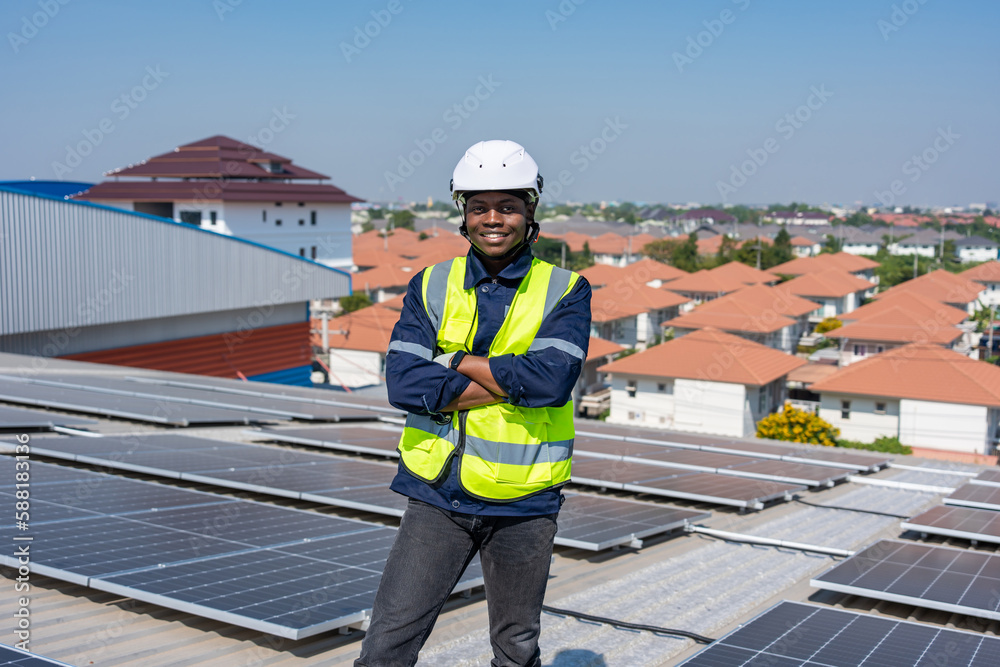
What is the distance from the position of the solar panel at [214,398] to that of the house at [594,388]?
82.9 feet

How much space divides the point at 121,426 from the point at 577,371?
31.9ft

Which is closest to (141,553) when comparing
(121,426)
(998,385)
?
(121,426)

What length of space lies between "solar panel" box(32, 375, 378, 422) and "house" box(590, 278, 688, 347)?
40.7m

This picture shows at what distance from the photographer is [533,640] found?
309 cm

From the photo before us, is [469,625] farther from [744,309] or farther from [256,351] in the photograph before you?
[744,309]

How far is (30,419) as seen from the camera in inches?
392

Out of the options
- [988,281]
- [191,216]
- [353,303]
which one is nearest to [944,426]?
[191,216]

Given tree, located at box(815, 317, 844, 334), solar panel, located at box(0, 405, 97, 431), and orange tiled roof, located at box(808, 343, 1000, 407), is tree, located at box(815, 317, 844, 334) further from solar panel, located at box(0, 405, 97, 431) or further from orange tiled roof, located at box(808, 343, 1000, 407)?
solar panel, located at box(0, 405, 97, 431)

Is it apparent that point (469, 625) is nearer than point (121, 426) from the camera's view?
Yes

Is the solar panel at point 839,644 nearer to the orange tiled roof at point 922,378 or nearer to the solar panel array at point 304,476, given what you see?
the solar panel array at point 304,476

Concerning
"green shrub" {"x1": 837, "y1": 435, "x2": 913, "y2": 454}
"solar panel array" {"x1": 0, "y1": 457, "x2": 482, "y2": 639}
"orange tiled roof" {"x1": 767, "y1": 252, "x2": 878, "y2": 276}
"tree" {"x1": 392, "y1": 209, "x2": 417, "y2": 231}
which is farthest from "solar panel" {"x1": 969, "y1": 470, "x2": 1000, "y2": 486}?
"tree" {"x1": 392, "y1": 209, "x2": 417, "y2": 231}

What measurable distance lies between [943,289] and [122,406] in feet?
212

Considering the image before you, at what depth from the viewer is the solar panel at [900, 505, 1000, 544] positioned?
23.7 ft

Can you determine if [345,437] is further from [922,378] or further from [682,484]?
[922,378]
